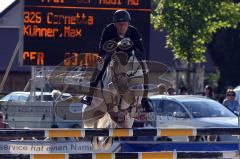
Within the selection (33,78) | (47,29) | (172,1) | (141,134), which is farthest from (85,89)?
(172,1)

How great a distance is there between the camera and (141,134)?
35.7 ft

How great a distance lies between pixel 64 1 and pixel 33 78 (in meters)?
2.41

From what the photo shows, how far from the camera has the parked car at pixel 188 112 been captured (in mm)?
21708

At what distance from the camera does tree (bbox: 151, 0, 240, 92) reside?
97.8 ft

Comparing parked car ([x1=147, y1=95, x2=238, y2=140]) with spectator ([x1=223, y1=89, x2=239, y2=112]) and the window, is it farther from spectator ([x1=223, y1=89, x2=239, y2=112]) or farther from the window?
spectator ([x1=223, y1=89, x2=239, y2=112])

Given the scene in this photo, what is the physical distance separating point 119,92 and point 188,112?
35.3 ft

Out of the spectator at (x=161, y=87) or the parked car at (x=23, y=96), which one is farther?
the parked car at (x=23, y=96)

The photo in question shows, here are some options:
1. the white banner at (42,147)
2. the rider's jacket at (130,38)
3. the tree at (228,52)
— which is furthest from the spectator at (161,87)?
the tree at (228,52)

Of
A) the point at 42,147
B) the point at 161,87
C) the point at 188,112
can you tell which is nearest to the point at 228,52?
the point at 188,112

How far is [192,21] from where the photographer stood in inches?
1169

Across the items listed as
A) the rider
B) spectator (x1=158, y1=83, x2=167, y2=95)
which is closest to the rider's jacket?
the rider

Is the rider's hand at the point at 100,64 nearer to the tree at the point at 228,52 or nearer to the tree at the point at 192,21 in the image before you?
the tree at the point at 192,21

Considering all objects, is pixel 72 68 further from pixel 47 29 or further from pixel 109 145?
pixel 47 29

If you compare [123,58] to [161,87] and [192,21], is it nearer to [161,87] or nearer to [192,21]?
[161,87]
